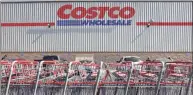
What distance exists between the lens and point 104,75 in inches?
424

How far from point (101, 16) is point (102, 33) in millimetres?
1417

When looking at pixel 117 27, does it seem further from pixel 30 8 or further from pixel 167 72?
pixel 167 72

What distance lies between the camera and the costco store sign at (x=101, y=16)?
39344 mm

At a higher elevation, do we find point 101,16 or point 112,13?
point 112,13

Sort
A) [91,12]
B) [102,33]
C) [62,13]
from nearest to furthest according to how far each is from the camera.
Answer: [102,33], [91,12], [62,13]

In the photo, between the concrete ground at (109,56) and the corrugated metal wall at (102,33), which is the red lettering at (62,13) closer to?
the corrugated metal wall at (102,33)

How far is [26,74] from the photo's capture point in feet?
36.3

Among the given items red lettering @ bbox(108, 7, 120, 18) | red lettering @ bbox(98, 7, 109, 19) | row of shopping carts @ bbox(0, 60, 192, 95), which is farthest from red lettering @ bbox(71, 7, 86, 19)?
row of shopping carts @ bbox(0, 60, 192, 95)

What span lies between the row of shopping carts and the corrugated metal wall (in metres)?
28.4

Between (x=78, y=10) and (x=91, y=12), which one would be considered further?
(x=78, y=10)

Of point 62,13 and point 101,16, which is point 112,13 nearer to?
point 101,16

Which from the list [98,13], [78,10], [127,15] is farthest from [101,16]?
[127,15]

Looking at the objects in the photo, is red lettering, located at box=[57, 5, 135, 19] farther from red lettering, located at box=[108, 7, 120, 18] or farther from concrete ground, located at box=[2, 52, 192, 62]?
concrete ground, located at box=[2, 52, 192, 62]

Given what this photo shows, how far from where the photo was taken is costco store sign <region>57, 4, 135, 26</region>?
3934 centimetres
